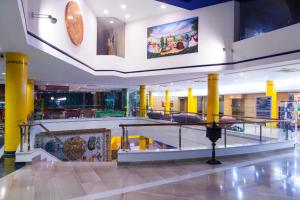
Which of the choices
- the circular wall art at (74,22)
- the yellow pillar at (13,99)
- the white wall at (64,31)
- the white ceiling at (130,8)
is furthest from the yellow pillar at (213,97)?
the yellow pillar at (13,99)

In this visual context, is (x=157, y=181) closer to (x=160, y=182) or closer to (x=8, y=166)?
(x=160, y=182)

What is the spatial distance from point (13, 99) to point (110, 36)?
8.38 meters

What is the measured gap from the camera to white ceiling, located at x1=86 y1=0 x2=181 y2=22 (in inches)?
452

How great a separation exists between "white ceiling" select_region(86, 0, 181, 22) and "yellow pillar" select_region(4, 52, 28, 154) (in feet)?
20.0

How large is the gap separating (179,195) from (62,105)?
18.5 m

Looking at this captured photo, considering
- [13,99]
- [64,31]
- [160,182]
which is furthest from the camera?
[64,31]

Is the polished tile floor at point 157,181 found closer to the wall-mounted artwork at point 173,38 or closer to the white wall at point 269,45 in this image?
the white wall at point 269,45

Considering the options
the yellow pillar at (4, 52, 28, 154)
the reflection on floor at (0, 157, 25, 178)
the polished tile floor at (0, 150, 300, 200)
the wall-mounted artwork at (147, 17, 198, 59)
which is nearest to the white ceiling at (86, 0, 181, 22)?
the wall-mounted artwork at (147, 17, 198, 59)

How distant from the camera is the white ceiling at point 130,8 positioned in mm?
11469

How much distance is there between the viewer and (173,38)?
12.1 meters

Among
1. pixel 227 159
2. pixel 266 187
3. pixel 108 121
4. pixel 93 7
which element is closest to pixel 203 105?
pixel 108 121

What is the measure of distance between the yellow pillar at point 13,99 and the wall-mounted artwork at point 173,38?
7485mm

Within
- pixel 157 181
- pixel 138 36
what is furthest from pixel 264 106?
pixel 157 181

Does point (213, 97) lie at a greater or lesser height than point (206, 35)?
lesser
